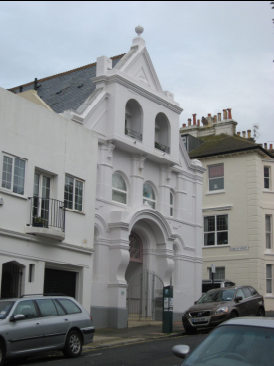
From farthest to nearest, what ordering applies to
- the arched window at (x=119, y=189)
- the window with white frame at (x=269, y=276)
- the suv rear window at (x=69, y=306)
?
1. the window with white frame at (x=269, y=276)
2. the arched window at (x=119, y=189)
3. the suv rear window at (x=69, y=306)

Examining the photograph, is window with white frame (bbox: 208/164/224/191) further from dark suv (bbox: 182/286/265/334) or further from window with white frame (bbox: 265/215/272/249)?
dark suv (bbox: 182/286/265/334)

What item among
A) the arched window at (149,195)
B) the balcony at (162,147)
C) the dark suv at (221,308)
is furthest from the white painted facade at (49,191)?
the balcony at (162,147)

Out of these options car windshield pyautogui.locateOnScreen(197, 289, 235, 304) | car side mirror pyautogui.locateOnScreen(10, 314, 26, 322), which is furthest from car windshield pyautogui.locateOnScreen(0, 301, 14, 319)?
car windshield pyautogui.locateOnScreen(197, 289, 235, 304)

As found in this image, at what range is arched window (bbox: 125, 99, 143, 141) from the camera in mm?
25297

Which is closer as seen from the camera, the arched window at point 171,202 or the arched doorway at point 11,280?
the arched doorway at point 11,280

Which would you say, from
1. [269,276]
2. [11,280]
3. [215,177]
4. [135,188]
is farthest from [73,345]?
[215,177]

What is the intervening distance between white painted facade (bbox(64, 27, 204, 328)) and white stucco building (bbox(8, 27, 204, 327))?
0.14ft

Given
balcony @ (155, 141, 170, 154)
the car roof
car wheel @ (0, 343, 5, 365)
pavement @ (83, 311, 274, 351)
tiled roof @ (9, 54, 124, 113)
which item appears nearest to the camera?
the car roof

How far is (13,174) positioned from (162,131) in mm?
12026

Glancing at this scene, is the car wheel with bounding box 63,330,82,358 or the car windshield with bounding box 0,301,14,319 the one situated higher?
the car windshield with bounding box 0,301,14,319

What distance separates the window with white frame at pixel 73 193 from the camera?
19.3 m

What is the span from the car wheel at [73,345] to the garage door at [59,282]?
508 cm

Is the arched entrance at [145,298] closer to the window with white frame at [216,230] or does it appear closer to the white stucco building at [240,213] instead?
the white stucco building at [240,213]

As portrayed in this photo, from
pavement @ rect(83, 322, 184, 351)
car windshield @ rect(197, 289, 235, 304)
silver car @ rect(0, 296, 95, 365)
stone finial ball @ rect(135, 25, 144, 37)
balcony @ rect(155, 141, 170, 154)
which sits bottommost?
pavement @ rect(83, 322, 184, 351)
